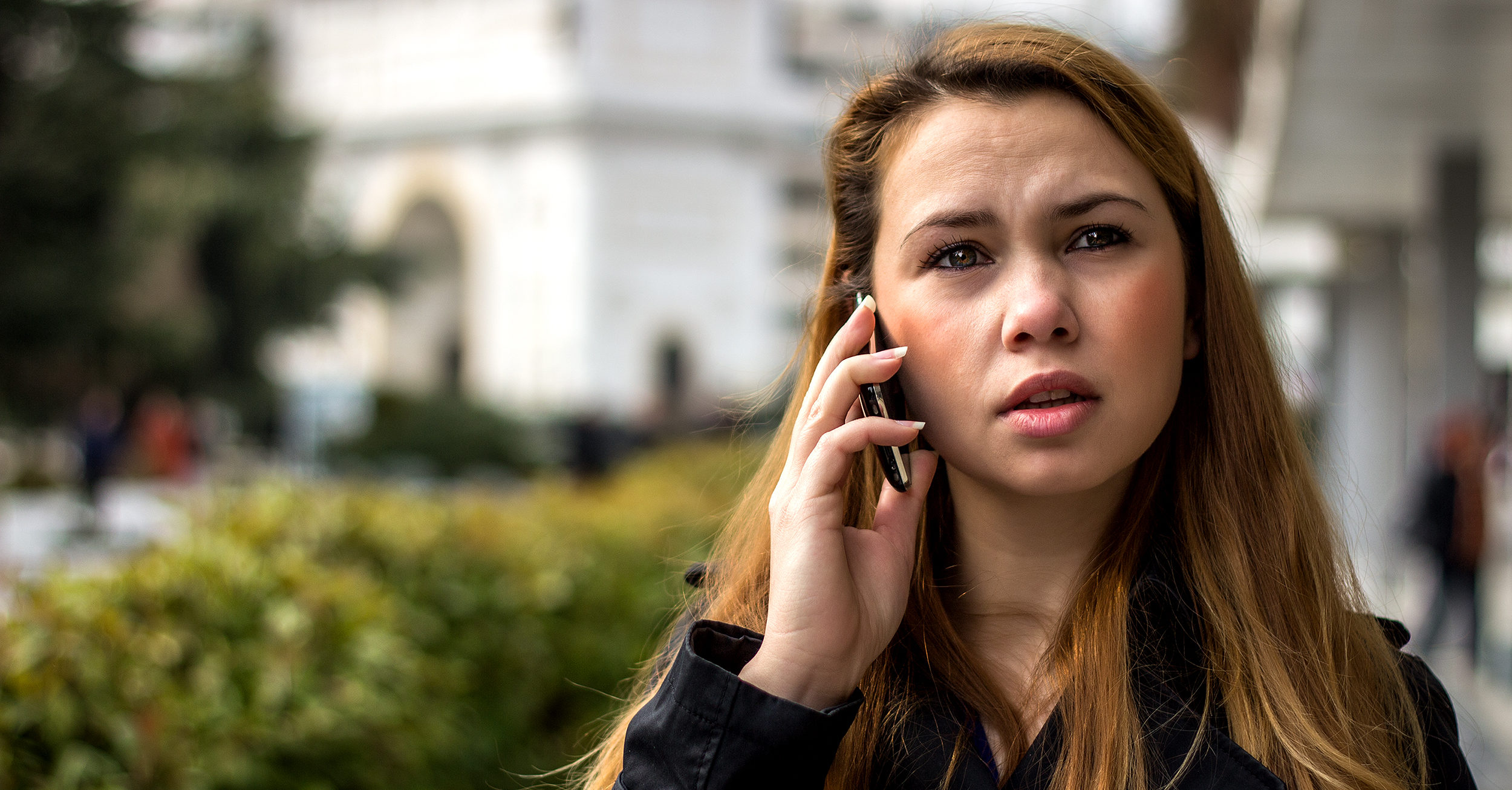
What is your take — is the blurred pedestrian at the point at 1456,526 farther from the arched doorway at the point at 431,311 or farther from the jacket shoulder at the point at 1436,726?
the arched doorway at the point at 431,311

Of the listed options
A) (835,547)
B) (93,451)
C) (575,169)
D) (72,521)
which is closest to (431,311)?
(575,169)

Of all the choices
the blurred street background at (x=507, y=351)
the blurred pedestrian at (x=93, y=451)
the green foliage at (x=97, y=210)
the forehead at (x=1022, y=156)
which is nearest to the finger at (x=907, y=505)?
the forehead at (x=1022, y=156)

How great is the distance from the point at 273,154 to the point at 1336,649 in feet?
89.5

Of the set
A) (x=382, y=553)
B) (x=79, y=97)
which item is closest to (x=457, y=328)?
(x=79, y=97)

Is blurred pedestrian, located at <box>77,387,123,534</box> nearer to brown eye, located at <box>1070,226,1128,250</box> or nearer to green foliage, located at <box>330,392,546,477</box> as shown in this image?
green foliage, located at <box>330,392,546,477</box>

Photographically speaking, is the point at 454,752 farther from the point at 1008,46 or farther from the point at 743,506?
the point at 1008,46

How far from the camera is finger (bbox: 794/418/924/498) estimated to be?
1629 mm

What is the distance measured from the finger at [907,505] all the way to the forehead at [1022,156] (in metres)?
0.34

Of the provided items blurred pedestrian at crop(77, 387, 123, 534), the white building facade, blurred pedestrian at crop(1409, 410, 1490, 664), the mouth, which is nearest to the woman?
the mouth

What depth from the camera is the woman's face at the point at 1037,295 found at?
1603 mm

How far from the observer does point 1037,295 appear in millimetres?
1591

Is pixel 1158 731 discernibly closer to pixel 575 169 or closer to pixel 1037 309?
pixel 1037 309

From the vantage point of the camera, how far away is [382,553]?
5465 mm

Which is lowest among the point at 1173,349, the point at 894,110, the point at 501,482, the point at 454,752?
the point at 501,482
